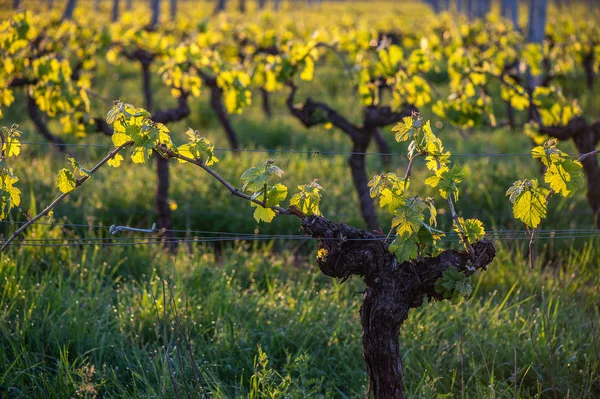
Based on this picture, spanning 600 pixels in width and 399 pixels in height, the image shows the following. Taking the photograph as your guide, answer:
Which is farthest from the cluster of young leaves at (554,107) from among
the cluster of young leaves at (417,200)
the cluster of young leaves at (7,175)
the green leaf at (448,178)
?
the cluster of young leaves at (7,175)

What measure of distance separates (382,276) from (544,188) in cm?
71

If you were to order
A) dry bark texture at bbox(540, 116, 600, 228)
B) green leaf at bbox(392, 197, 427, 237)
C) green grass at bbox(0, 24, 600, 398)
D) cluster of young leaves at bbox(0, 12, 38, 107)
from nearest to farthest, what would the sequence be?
green leaf at bbox(392, 197, 427, 237), green grass at bbox(0, 24, 600, 398), dry bark texture at bbox(540, 116, 600, 228), cluster of young leaves at bbox(0, 12, 38, 107)

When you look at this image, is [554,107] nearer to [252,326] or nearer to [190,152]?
[252,326]

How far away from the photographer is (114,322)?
3.69 meters

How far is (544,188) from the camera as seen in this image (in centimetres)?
257

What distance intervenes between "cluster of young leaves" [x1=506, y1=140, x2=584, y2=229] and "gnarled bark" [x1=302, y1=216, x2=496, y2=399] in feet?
0.68

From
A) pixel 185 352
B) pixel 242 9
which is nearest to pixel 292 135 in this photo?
pixel 185 352

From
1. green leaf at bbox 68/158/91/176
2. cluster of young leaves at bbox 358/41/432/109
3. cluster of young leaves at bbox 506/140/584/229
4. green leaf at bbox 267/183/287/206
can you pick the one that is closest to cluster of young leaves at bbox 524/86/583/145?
cluster of young leaves at bbox 358/41/432/109

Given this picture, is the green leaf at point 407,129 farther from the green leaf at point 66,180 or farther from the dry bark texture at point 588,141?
the dry bark texture at point 588,141

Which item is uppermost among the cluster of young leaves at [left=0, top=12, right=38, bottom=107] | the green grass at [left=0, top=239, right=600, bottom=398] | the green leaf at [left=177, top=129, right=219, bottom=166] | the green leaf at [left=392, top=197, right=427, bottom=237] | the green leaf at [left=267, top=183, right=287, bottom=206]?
the cluster of young leaves at [left=0, top=12, right=38, bottom=107]

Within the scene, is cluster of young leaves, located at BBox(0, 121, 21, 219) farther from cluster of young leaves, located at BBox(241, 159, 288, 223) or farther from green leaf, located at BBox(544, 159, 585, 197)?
green leaf, located at BBox(544, 159, 585, 197)

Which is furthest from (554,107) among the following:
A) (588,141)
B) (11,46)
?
(11,46)

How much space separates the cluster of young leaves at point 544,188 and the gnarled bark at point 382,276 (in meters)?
0.21

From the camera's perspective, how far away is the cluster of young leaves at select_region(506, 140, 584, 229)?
2.53 metres
